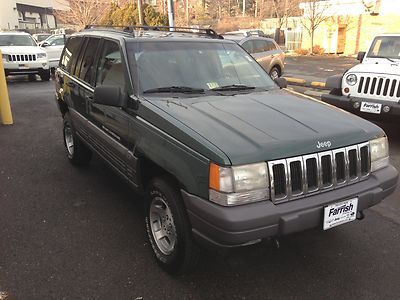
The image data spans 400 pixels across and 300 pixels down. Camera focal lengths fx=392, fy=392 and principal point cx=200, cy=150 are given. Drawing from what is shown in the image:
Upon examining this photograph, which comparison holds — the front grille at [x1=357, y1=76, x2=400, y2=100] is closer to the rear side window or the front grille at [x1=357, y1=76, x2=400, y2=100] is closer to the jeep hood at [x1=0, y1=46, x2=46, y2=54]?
the rear side window

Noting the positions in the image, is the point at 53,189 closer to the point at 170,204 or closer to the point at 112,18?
the point at 170,204

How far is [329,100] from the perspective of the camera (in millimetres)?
7062

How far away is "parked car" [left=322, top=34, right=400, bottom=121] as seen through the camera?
6211mm

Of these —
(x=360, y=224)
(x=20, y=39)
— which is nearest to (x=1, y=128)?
(x=360, y=224)

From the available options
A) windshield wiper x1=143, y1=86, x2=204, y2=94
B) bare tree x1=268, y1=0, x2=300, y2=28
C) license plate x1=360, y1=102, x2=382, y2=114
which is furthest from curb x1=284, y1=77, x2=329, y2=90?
bare tree x1=268, y1=0, x2=300, y2=28

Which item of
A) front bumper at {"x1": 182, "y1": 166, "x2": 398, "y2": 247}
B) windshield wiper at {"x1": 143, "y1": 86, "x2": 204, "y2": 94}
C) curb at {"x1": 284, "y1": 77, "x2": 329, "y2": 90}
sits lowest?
curb at {"x1": 284, "y1": 77, "x2": 329, "y2": 90}

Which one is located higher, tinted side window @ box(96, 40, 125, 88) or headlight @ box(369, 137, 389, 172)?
tinted side window @ box(96, 40, 125, 88)

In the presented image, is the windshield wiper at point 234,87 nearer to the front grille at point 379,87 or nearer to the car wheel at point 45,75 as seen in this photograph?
the front grille at point 379,87

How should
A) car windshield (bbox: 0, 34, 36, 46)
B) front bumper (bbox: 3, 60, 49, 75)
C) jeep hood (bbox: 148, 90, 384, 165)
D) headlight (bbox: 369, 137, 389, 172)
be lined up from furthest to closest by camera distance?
car windshield (bbox: 0, 34, 36, 46) → front bumper (bbox: 3, 60, 49, 75) → headlight (bbox: 369, 137, 389, 172) → jeep hood (bbox: 148, 90, 384, 165)

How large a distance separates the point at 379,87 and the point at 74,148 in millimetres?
4861

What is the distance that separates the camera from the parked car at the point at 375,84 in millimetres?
6211

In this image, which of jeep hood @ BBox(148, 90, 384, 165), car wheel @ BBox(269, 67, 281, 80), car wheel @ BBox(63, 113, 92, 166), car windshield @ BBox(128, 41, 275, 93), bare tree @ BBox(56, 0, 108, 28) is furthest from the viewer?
bare tree @ BBox(56, 0, 108, 28)

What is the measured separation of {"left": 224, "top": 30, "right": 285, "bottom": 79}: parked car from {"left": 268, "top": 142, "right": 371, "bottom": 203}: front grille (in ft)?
31.5

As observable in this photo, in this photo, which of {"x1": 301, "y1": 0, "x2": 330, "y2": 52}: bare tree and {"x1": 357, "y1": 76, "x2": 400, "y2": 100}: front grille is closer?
{"x1": 357, "y1": 76, "x2": 400, "y2": 100}: front grille
